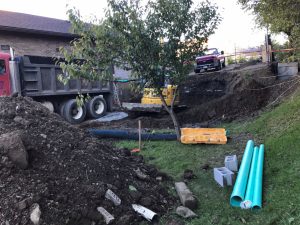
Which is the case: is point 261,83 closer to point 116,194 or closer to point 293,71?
point 293,71

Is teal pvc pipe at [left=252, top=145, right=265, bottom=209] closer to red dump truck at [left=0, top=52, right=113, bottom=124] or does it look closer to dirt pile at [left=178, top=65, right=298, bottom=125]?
dirt pile at [left=178, top=65, right=298, bottom=125]

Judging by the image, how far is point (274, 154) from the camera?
22.7 feet

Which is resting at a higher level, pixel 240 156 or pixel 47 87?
pixel 47 87

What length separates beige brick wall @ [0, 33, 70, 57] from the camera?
18641 millimetres

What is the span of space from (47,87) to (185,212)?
9.31m

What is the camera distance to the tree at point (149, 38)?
790 cm

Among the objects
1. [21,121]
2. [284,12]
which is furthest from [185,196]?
[284,12]

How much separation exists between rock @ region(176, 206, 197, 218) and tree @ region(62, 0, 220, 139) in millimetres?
4036

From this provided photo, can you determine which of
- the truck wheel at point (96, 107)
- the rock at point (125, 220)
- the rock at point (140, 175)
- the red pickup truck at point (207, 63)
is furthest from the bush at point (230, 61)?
the rock at point (125, 220)

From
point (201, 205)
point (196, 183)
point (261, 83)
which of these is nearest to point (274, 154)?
point (196, 183)

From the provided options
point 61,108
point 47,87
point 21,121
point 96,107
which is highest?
point 47,87

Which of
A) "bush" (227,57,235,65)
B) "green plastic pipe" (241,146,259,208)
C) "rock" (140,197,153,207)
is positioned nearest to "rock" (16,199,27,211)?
"rock" (140,197,153,207)

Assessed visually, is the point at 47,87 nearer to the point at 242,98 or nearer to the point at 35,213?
the point at 242,98

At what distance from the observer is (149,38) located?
814cm
